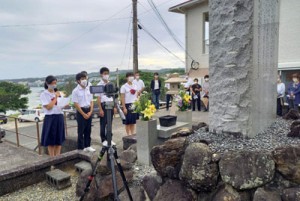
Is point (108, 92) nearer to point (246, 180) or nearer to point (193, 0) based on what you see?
point (246, 180)

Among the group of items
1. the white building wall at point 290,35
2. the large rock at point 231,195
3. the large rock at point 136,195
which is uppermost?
the white building wall at point 290,35

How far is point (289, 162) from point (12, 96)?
3351 cm

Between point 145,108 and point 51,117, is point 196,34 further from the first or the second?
point 51,117

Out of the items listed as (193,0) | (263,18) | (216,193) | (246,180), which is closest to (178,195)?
(216,193)

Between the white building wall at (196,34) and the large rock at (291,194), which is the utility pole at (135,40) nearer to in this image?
the white building wall at (196,34)

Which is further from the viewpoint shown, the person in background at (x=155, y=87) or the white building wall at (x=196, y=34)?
the white building wall at (x=196, y=34)

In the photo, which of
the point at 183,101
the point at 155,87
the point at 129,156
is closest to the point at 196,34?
the point at 155,87

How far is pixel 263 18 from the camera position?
262cm

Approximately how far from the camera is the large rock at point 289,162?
193cm

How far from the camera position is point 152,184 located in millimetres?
2699

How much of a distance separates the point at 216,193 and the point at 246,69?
1225mm

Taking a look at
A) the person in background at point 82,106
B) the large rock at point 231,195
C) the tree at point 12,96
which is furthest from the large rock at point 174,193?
the tree at point 12,96

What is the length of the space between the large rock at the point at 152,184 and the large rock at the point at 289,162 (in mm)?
1200

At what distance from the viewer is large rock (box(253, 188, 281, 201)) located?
1.93 meters
